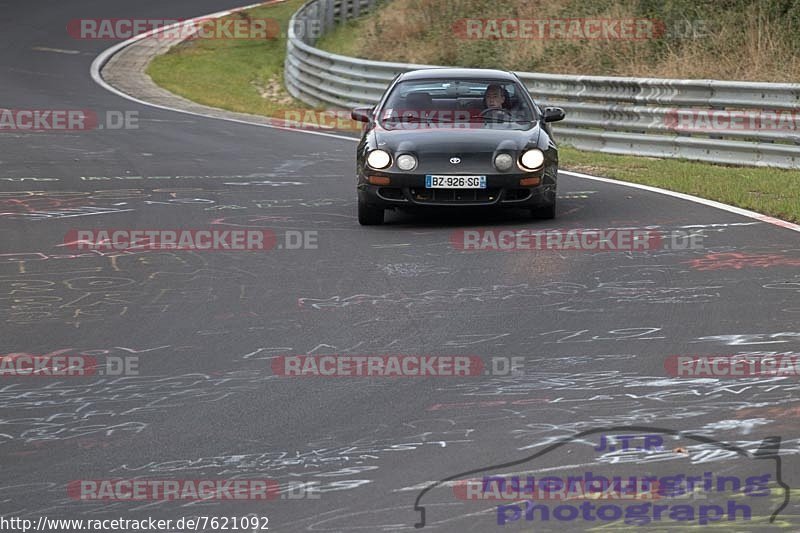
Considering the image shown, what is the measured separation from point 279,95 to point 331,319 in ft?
67.9

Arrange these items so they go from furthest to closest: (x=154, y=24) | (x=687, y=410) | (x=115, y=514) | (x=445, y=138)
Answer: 1. (x=154, y=24)
2. (x=445, y=138)
3. (x=687, y=410)
4. (x=115, y=514)

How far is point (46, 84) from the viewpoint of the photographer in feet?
96.4

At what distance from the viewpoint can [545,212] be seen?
41.2ft

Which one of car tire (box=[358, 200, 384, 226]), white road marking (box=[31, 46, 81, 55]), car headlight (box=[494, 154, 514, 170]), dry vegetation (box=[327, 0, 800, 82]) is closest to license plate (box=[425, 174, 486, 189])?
car headlight (box=[494, 154, 514, 170])

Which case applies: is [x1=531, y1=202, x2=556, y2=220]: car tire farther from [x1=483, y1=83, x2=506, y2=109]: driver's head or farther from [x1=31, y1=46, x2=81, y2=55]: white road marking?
[x1=31, y1=46, x2=81, y2=55]: white road marking

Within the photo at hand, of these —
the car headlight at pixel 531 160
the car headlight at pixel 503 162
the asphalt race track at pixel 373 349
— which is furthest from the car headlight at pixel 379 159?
the car headlight at pixel 531 160

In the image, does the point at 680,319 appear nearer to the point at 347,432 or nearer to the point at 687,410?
the point at 687,410

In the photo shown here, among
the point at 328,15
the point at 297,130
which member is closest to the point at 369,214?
the point at 297,130

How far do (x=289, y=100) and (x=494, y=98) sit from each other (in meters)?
15.2

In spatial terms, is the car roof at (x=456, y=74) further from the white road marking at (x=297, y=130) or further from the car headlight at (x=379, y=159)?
the white road marking at (x=297, y=130)

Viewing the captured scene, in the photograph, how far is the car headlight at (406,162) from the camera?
40.1ft

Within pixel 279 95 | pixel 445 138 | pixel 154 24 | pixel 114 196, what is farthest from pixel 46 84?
pixel 445 138

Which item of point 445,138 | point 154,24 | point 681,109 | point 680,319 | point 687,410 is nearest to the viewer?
point 687,410

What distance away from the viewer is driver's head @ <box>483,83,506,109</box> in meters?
13.3
